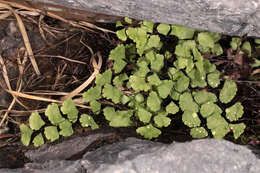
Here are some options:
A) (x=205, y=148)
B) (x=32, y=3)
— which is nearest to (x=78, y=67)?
(x=32, y=3)

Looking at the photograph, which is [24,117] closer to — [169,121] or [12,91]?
[12,91]

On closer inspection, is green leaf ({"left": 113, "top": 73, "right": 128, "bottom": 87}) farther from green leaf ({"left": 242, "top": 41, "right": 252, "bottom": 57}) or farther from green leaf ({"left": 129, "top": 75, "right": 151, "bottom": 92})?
green leaf ({"left": 242, "top": 41, "right": 252, "bottom": 57})

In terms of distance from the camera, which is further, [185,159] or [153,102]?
[153,102]

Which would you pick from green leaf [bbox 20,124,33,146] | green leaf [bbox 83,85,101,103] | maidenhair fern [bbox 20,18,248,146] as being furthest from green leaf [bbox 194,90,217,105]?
green leaf [bbox 20,124,33,146]

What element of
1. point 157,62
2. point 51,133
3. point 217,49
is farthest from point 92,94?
point 217,49

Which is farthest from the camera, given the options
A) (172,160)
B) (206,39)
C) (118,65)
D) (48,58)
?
(48,58)

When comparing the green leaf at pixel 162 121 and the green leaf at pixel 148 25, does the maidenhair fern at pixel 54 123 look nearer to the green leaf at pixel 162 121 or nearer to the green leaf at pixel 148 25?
the green leaf at pixel 162 121

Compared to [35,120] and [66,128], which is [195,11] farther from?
[35,120]
